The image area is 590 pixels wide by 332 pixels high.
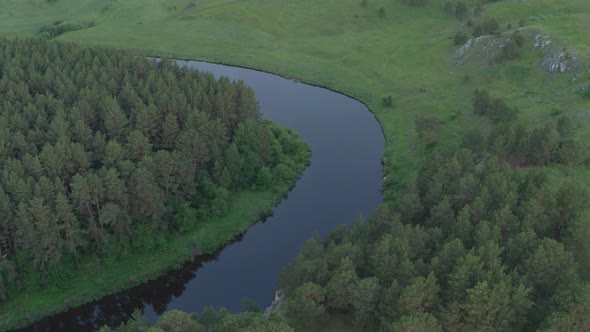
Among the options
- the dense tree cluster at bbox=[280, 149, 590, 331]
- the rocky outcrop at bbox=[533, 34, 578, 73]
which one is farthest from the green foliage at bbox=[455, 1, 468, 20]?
the dense tree cluster at bbox=[280, 149, 590, 331]

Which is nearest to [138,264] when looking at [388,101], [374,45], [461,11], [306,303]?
[306,303]

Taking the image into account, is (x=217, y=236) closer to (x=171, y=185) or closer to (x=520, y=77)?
(x=171, y=185)

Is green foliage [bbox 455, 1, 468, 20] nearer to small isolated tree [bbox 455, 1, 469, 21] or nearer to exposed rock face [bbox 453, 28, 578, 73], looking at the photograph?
small isolated tree [bbox 455, 1, 469, 21]

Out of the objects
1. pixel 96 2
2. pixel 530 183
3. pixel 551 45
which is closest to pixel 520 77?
pixel 551 45

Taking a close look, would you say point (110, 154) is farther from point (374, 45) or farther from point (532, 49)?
point (532, 49)

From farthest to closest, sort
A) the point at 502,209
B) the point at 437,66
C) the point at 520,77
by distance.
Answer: the point at 437,66 → the point at 520,77 → the point at 502,209

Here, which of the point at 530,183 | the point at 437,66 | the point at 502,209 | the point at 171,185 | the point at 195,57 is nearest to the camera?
the point at 502,209
